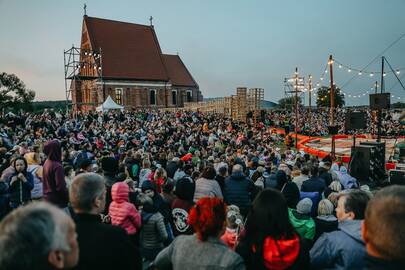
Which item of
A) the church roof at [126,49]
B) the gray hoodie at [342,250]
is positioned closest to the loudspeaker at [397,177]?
the gray hoodie at [342,250]

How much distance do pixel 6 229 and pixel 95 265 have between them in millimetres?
919

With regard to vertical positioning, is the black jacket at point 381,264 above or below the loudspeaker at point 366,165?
above

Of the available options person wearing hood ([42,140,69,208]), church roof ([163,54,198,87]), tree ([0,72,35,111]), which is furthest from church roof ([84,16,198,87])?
person wearing hood ([42,140,69,208])

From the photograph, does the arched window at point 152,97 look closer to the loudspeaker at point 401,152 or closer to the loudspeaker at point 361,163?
the loudspeaker at point 401,152

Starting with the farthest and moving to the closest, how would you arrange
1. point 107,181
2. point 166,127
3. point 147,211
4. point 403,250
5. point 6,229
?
point 166,127, point 107,181, point 147,211, point 403,250, point 6,229

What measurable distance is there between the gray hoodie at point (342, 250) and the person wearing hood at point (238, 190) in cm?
331

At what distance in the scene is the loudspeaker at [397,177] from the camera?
29.4 feet

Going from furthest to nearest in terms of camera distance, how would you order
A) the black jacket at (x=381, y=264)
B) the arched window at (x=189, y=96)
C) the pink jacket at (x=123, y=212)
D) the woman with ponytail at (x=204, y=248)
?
the arched window at (x=189, y=96) < the pink jacket at (x=123, y=212) < the woman with ponytail at (x=204, y=248) < the black jacket at (x=381, y=264)

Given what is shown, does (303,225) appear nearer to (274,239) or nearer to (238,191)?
(274,239)

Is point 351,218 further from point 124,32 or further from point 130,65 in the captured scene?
point 124,32

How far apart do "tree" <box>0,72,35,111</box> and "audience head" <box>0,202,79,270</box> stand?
66.4 meters

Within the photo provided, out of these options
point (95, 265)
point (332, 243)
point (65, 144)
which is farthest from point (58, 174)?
point (65, 144)

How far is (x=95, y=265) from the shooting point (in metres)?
2.17

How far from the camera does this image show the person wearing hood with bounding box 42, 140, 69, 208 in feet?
15.1
